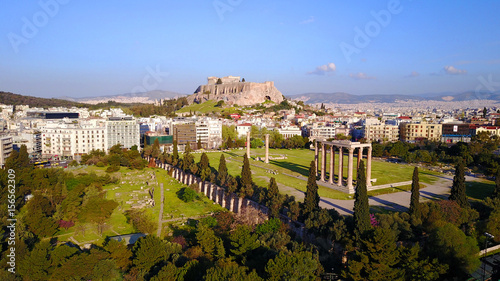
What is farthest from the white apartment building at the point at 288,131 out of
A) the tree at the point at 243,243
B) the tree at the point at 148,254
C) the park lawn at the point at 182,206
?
the tree at the point at 148,254

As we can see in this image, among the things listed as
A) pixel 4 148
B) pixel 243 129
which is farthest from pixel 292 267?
pixel 243 129

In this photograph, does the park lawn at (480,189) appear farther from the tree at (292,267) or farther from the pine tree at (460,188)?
the tree at (292,267)

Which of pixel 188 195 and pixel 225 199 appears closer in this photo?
pixel 225 199

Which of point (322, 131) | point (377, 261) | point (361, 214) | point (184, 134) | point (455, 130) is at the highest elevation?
point (455, 130)

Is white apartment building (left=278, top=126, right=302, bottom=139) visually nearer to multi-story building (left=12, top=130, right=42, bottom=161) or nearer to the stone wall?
the stone wall

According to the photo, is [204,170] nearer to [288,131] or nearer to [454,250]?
[454,250]

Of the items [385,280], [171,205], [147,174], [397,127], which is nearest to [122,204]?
[171,205]

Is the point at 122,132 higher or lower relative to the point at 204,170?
higher
